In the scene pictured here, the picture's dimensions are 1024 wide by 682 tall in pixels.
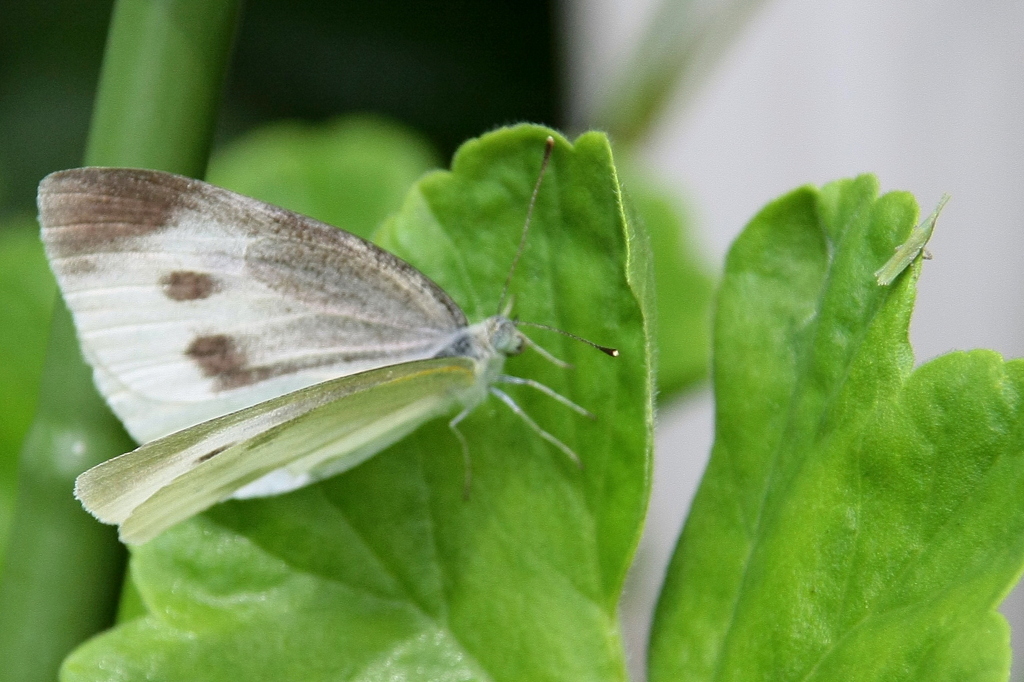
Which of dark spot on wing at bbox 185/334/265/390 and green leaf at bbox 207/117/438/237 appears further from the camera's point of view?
green leaf at bbox 207/117/438/237

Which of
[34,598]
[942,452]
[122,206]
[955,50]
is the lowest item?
[34,598]

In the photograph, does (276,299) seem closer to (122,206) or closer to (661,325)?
(122,206)

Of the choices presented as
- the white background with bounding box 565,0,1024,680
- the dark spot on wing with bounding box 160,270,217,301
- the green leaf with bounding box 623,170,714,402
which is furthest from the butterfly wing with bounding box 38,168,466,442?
the white background with bounding box 565,0,1024,680

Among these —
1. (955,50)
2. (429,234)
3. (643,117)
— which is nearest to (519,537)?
(429,234)

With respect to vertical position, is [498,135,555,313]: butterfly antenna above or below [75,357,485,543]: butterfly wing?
above

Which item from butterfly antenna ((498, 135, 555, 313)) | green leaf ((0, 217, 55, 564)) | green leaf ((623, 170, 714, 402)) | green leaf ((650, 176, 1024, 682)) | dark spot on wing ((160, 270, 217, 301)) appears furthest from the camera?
green leaf ((623, 170, 714, 402))

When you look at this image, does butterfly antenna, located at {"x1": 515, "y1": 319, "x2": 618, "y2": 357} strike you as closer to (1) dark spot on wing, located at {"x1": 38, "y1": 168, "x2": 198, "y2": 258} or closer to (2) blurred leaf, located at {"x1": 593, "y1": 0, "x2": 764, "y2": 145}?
(1) dark spot on wing, located at {"x1": 38, "y1": 168, "x2": 198, "y2": 258}

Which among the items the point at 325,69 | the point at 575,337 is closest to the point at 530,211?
the point at 575,337
